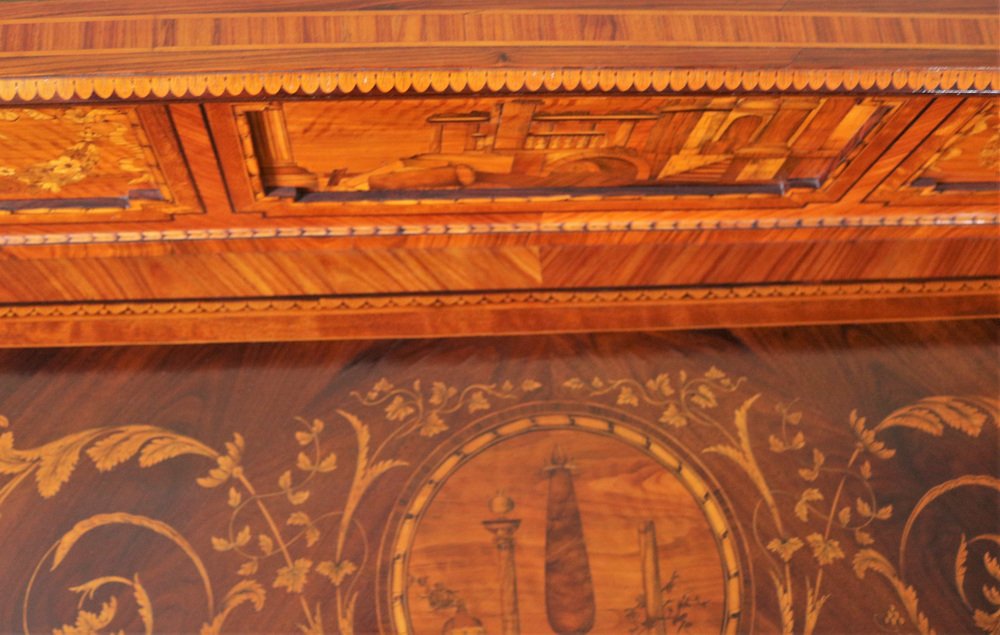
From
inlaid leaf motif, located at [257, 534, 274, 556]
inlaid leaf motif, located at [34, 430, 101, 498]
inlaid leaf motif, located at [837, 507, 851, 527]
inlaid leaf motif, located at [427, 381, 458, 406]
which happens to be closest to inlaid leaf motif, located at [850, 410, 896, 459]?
inlaid leaf motif, located at [837, 507, 851, 527]

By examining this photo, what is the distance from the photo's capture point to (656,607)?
1.12m

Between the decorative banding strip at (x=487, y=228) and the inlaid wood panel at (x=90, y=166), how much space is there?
0.06 m

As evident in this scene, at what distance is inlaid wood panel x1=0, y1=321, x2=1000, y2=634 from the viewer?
43.8 inches

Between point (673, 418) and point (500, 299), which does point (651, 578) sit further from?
point (500, 299)

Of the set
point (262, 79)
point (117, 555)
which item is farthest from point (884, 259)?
point (117, 555)

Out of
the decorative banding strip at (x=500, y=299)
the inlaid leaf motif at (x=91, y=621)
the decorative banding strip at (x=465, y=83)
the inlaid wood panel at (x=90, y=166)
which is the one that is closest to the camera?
the decorative banding strip at (x=465, y=83)

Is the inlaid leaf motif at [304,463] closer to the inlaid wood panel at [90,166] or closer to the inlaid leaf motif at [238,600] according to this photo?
the inlaid leaf motif at [238,600]

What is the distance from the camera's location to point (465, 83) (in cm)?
85

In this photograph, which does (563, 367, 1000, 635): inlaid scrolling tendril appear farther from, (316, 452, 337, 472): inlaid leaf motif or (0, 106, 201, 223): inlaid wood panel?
(0, 106, 201, 223): inlaid wood panel

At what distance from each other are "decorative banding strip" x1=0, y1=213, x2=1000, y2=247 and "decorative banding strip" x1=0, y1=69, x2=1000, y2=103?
36 cm

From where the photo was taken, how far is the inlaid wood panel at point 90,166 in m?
0.94

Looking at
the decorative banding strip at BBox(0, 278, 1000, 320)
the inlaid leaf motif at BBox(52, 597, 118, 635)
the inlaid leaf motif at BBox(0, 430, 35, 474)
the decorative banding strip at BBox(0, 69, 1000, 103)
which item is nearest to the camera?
the decorative banding strip at BBox(0, 69, 1000, 103)

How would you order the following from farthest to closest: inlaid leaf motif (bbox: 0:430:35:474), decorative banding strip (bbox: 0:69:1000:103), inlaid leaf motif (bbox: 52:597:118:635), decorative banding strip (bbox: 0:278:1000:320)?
decorative banding strip (bbox: 0:278:1000:320), inlaid leaf motif (bbox: 0:430:35:474), inlaid leaf motif (bbox: 52:597:118:635), decorative banding strip (bbox: 0:69:1000:103)

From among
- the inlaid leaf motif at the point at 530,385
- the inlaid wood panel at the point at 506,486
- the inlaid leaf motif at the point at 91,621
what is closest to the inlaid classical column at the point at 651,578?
the inlaid wood panel at the point at 506,486
